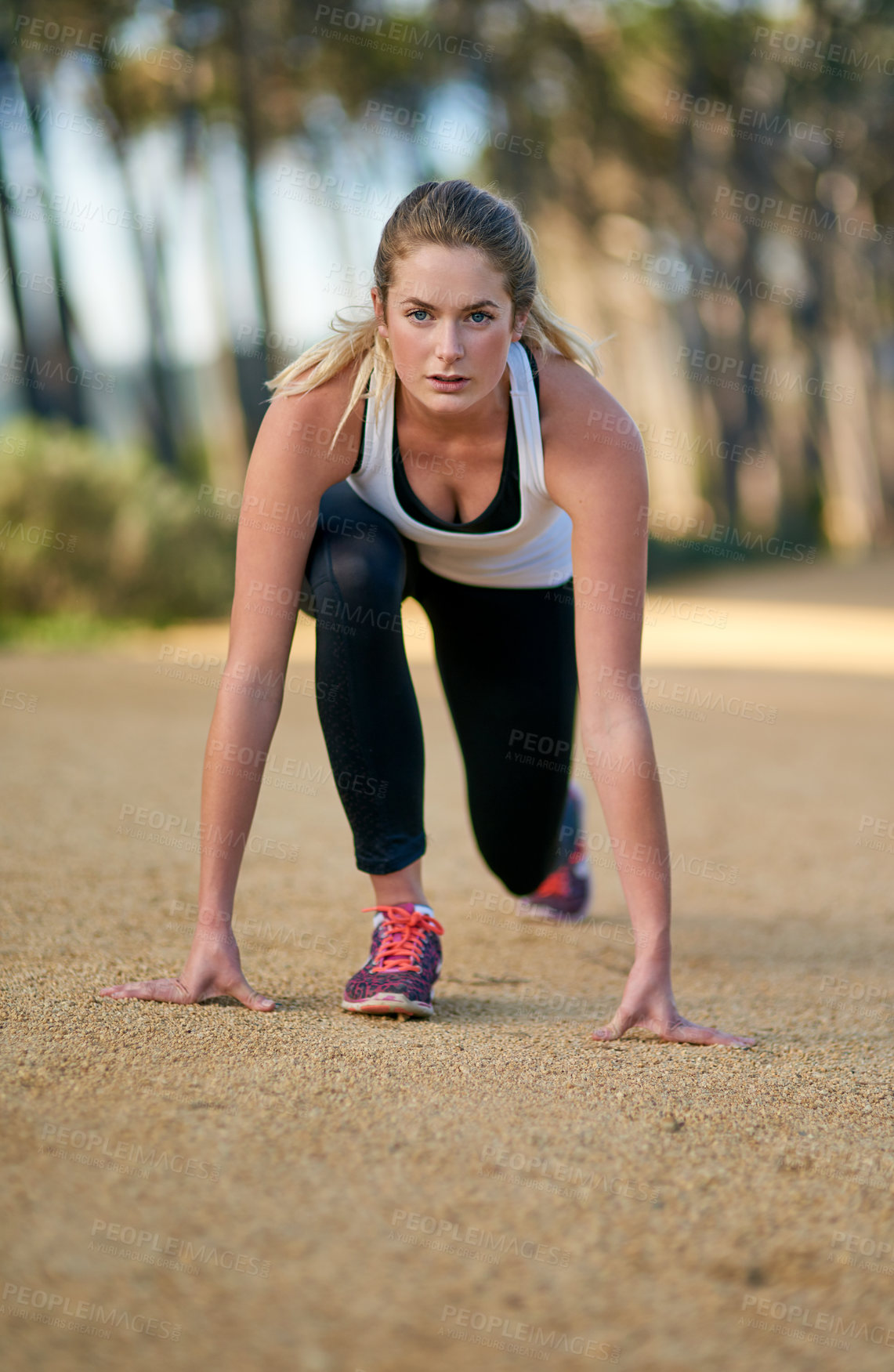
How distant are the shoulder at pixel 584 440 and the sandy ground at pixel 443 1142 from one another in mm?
1005

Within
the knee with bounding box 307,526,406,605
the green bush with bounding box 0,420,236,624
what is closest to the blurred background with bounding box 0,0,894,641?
the green bush with bounding box 0,420,236,624

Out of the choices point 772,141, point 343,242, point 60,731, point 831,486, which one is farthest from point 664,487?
point 60,731

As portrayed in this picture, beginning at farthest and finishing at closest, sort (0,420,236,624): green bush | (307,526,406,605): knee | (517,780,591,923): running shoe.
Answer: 1. (0,420,236,624): green bush
2. (517,780,591,923): running shoe
3. (307,526,406,605): knee

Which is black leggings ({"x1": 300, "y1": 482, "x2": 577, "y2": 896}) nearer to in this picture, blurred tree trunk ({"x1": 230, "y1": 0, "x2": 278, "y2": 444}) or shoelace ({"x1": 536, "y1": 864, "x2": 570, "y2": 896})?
shoelace ({"x1": 536, "y1": 864, "x2": 570, "y2": 896})

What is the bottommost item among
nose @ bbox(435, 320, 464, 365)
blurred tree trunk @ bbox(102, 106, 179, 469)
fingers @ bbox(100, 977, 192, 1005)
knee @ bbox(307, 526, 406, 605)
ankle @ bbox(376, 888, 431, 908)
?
fingers @ bbox(100, 977, 192, 1005)

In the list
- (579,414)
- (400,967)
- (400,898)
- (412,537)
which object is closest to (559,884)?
(400,898)

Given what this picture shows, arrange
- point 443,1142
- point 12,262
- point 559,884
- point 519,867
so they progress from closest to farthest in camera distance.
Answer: point 443,1142 → point 519,867 → point 559,884 → point 12,262

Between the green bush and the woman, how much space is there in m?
9.03

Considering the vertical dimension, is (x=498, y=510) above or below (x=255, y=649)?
above

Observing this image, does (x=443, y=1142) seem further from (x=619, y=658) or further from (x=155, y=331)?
(x=155, y=331)

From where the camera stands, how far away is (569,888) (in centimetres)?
370

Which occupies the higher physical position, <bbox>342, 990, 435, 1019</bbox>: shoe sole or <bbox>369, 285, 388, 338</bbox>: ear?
<bbox>369, 285, 388, 338</bbox>: ear

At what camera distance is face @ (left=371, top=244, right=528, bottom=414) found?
2375mm

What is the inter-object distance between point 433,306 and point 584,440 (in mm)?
371
